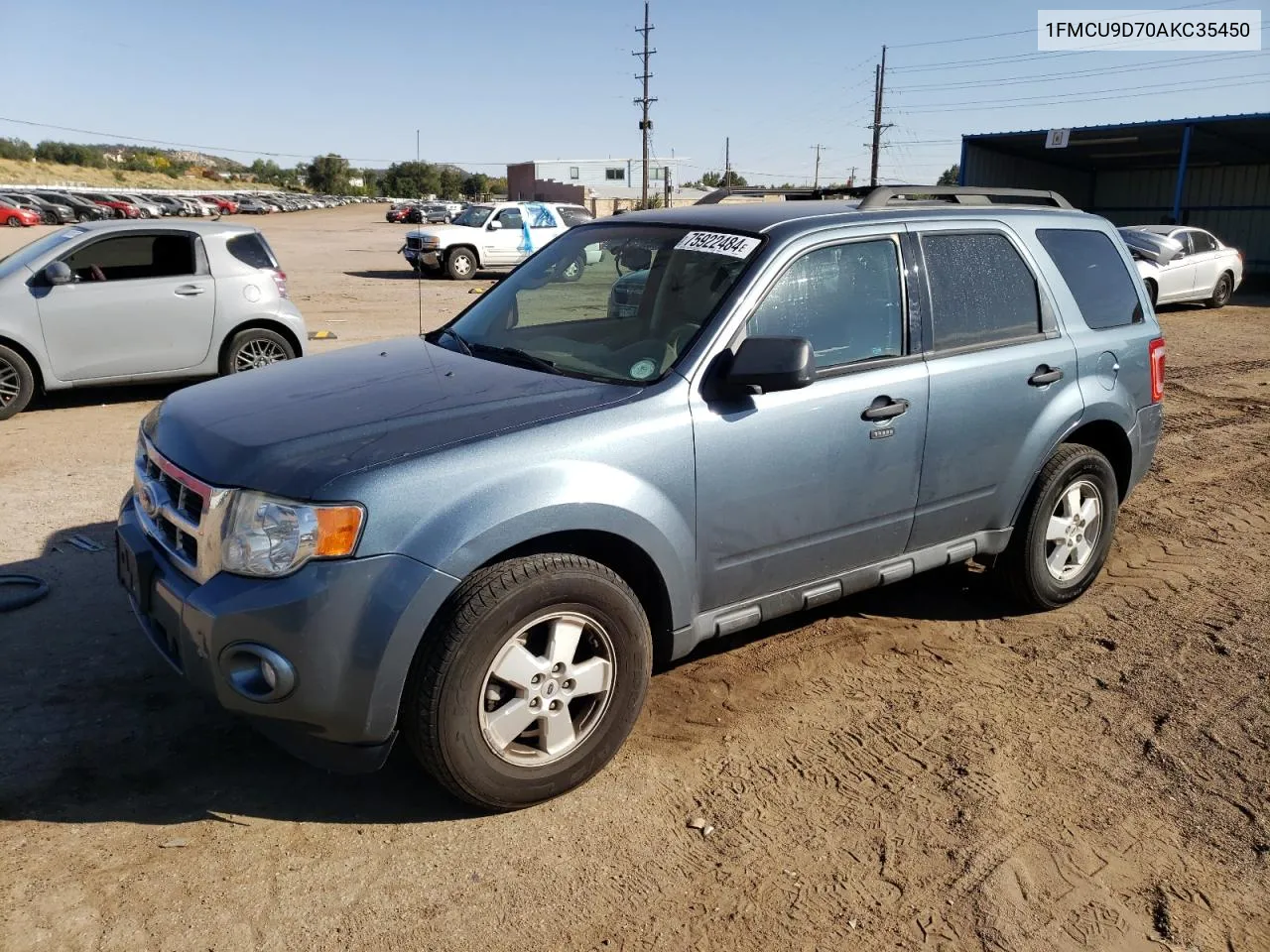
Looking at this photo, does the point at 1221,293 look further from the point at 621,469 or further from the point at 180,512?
the point at 180,512

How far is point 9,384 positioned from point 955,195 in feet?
25.7

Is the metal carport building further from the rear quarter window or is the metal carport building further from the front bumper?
the front bumper

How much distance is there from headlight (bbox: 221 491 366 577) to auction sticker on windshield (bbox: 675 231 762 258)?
1.81 m

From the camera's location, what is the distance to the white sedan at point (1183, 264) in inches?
695

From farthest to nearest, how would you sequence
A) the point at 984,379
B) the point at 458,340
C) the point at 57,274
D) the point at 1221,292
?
the point at 1221,292
the point at 57,274
the point at 458,340
the point at 984,379

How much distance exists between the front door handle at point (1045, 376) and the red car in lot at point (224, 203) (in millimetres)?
73707

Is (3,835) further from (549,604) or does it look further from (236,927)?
(549,604)

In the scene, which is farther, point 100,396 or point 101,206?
point 101,206

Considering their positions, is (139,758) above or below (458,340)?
below

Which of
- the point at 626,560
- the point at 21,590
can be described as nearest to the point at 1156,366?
the point at 626,560

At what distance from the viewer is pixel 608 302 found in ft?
14.9

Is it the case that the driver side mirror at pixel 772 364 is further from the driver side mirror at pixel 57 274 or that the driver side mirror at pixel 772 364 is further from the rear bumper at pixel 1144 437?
the driver side mirror at pixel 57 274

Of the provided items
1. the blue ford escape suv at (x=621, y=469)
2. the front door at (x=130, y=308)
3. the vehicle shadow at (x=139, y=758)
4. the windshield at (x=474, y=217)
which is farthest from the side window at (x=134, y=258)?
the windshield at (x=474, y=217)

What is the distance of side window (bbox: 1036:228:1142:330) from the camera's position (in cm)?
485
